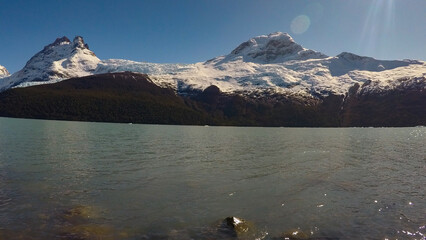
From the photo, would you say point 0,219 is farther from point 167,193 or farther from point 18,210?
point 167,193

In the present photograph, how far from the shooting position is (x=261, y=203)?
93.3 feet

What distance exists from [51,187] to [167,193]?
1095cm

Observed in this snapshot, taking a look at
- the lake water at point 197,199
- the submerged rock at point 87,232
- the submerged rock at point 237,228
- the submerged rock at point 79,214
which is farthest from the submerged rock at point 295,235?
the submerged rock at point 79,214

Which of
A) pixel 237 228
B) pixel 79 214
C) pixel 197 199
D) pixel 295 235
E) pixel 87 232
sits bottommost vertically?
pixel 295 235

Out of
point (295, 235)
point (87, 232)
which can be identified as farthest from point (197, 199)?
point (87, 232)

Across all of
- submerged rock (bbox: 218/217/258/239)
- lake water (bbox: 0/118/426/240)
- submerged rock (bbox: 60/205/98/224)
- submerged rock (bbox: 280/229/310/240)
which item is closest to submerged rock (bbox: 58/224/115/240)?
lake water (bbox: 0/118/426/240)

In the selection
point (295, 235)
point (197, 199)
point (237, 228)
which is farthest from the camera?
point (197, 199)

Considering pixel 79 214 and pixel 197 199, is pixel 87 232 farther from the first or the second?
pixel 197 199

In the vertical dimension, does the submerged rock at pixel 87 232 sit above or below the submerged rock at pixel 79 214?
below

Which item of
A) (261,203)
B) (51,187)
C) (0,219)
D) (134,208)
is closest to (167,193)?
(134,208)

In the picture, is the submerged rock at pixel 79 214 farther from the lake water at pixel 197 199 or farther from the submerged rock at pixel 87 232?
the submerged rock at pixel 87 232

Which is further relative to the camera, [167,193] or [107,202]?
[167,193]

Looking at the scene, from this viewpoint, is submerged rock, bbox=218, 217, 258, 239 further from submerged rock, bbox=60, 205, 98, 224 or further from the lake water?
submerged rock, bbox=60, 205, 98, 224

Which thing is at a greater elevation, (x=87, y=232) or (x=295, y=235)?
(x=87, y=232)
